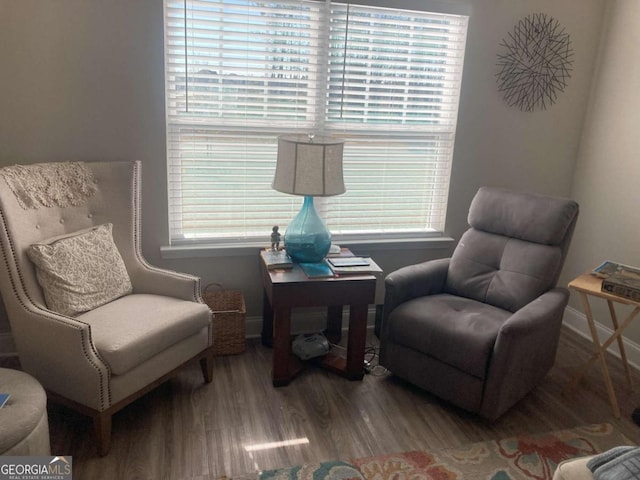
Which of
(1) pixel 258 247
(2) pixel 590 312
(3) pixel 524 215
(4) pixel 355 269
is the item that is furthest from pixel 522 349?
(1) pixel 258 247

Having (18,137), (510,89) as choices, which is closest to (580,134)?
(510,89)

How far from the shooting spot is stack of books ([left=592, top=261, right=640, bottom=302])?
2326 mm

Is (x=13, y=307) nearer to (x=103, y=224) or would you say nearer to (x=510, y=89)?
(x=103, y=224)

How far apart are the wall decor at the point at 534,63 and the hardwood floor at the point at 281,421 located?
1.80 m

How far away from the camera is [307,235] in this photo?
8.91 feet

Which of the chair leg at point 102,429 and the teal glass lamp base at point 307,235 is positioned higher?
the teal glass lamp base at point 307,235

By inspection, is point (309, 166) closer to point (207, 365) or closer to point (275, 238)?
point (275, 238)

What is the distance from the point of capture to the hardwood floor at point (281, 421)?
2.11m

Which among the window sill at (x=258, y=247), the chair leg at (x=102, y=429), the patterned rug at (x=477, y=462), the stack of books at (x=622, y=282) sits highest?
the stack of books at (x=622, y=282)

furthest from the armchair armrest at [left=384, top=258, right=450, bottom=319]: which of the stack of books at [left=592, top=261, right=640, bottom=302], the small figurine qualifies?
the stack of books at [left=592, top=261, right=640, bottom=302]

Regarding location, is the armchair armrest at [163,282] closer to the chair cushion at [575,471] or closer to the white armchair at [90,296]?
the white armchair at [90,296]

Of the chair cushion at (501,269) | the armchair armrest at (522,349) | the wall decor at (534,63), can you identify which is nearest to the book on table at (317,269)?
the chair cushion at (501,269)

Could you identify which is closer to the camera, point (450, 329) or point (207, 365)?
point (450, 329)

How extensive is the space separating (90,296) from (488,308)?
2.03 metres
